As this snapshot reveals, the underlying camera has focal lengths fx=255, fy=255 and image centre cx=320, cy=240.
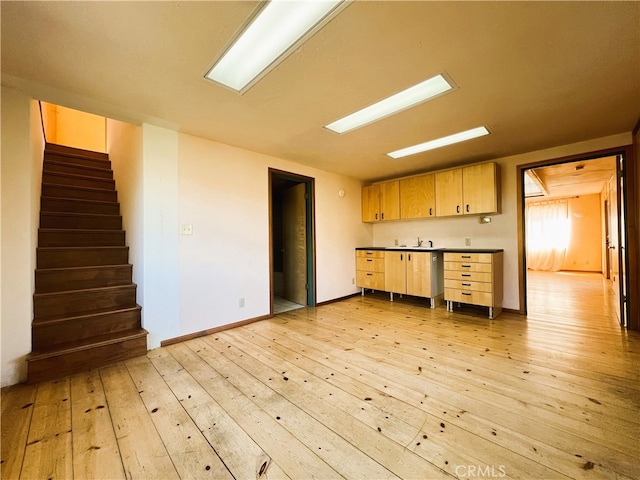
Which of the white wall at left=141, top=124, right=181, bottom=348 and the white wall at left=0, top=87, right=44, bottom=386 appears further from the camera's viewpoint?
the white wall at left=141, top=124, right=181, bottom=348

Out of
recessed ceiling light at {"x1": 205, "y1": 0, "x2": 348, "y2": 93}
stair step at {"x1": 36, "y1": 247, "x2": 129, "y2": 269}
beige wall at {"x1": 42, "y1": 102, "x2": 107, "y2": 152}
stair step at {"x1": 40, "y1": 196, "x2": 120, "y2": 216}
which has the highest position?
beige wall at {"x1": 42, "y1": 102, "x2": 107, "y2": 152}

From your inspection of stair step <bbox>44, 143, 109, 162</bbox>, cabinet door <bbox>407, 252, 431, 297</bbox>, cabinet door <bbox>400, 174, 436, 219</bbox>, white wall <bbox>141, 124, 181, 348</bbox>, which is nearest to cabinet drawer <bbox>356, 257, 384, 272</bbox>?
cabinet door <bbox>407, 252, 431, 297</bbox>

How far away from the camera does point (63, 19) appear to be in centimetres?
140

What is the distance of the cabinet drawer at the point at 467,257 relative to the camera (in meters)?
3.49

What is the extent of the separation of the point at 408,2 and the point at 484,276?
332 centimetres

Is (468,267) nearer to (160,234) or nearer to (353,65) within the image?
(353,65)

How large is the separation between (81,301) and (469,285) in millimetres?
4634

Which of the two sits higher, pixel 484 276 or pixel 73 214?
pixel 73 214

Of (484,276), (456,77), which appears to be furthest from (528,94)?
(484,276)

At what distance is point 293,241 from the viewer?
477 centimetres

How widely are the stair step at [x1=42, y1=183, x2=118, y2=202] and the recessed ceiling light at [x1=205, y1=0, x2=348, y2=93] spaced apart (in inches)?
113

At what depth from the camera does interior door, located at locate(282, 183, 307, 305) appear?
14.6 feet

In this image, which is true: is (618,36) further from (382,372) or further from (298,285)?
(298,285)

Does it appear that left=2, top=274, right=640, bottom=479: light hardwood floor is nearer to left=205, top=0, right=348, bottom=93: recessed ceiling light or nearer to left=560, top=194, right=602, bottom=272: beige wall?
left=205, top=0, right=348, bottom=93: recessed ceiling light
